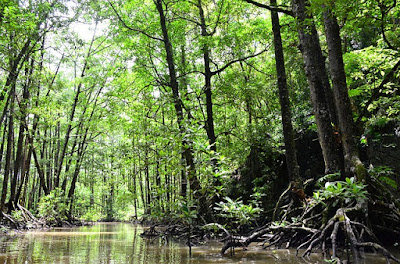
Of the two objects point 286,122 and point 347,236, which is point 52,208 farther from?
point 347,236

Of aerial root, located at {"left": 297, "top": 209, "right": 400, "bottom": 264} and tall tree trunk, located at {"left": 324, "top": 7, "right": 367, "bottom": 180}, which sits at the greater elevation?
tall tree trunk, located at {"left": 324, "top": 7, "right": 367, "bottom": 180}

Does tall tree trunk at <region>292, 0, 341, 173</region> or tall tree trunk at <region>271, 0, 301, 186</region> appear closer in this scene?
tall tree trunk at <region>292, 0, 341, 173</region>

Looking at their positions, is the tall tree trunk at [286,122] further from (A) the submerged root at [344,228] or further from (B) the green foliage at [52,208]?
(B) the green foliage at [52,208]

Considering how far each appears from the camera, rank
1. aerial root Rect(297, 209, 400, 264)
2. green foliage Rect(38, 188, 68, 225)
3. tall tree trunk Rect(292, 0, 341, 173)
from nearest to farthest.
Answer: aerial root Rect(297, 209, 400, 264) → tall tree trunk Rect(292, 0, 341, 173) → green foliage Rect(38, 188, 68, 225)

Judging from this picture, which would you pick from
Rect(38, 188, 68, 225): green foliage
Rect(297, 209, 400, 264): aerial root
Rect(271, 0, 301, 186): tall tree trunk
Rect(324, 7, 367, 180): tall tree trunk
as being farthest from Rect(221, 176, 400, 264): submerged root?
Rect(38, 188, 68, 225): green foliage

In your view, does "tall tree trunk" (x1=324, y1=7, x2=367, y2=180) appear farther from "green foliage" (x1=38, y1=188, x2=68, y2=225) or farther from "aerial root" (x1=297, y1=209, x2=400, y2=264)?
"green foliage" (x1=38, y1=188, x2=68, y2=225)

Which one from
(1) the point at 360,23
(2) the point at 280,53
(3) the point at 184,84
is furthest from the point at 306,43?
(3) the point at 184,84

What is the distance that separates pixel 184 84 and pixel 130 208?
125 ft

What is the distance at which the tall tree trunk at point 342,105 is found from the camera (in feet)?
17.5

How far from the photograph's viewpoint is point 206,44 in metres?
11.0

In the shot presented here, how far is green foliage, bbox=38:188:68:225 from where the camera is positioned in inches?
637

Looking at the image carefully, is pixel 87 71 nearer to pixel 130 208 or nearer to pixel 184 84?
pixel 184 84

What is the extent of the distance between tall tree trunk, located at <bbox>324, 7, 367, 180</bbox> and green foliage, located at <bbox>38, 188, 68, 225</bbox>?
15.5 metres

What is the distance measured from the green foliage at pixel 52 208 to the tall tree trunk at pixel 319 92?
14952mm
